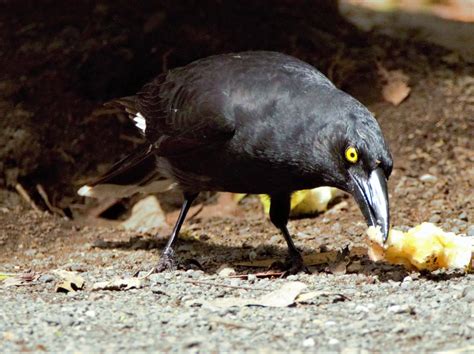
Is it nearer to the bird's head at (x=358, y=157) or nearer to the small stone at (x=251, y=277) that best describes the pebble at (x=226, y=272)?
the small stone at (x=251, y=277)

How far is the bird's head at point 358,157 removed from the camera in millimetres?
3684

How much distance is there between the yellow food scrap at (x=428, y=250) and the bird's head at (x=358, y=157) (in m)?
0.28

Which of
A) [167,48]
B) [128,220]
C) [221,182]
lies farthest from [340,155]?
[167,48]

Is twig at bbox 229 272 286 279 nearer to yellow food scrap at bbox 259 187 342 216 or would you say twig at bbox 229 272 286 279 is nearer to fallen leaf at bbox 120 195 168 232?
yellow food scrap at bbox 259 187 342 216

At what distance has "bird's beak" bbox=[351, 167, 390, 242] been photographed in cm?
368

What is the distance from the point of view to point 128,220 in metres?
5.91

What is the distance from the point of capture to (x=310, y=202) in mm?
5562

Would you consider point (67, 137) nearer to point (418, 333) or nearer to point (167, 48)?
point (167, 48)

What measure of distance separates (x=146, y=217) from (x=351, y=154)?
→ 92.6 inches

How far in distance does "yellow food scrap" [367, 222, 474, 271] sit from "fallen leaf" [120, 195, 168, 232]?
2044 mm

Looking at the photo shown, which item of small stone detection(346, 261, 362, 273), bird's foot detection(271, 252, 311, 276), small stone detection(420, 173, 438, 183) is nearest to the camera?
small stone detection(346, 261, 362, 273)

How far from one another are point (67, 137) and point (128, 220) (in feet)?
2.39

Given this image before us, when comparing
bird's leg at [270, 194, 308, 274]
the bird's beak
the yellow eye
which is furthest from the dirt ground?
the yellow eye

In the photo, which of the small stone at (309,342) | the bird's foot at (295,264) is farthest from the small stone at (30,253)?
the small stone at (309,342)
